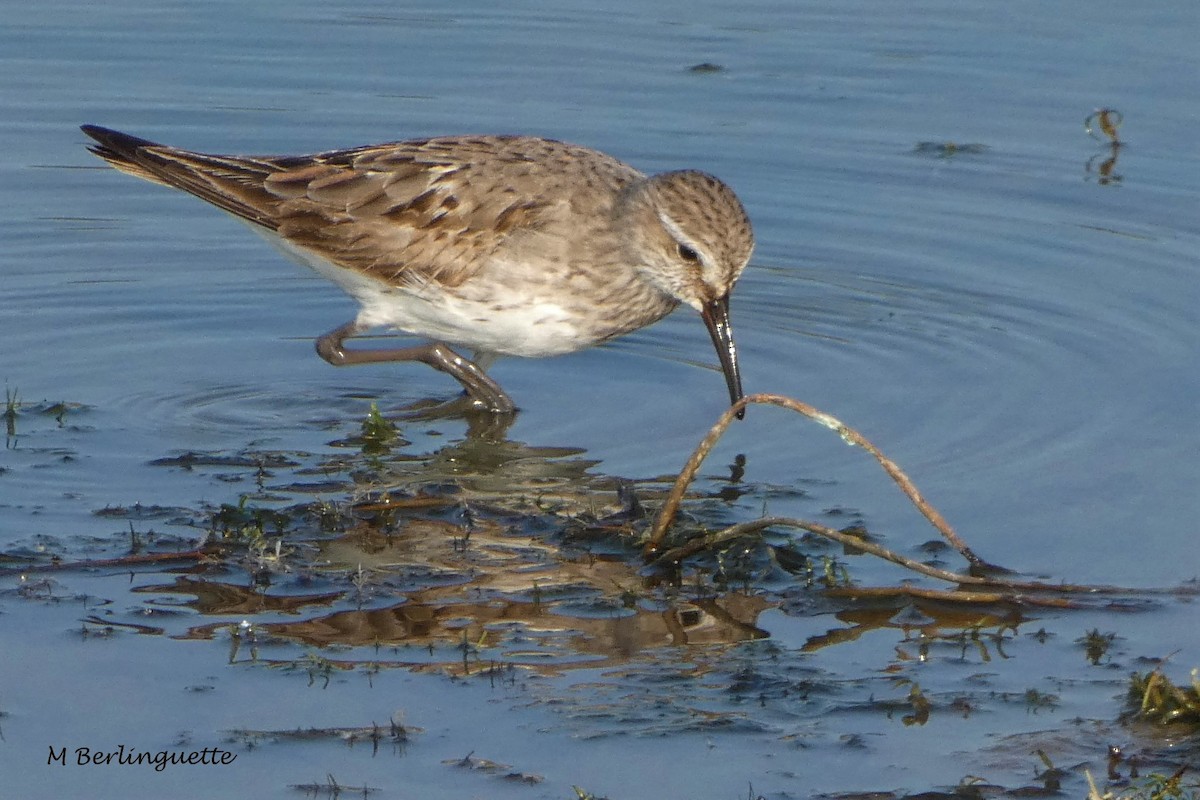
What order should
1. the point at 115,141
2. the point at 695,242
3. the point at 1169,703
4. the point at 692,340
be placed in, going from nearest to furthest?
the point at 1169,703 → the point at 695,242 → the point at 115,141 → the point at 692,340

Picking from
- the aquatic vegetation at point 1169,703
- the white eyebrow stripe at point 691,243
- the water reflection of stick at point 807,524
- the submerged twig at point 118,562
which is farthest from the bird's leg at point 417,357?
the aquatic vegetation at point 1169,703

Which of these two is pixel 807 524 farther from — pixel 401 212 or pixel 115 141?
pixel 115 141

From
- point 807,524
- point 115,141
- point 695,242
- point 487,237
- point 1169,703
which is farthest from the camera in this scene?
point 115,141

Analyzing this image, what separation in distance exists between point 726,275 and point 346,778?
4.03 m

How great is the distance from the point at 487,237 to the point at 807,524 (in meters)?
3.06

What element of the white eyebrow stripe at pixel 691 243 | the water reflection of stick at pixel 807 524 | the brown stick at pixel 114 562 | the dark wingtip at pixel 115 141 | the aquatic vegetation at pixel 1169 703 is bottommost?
the aquatic vegetation at pixel 1169 703

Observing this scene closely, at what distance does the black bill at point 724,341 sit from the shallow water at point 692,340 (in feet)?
0.74

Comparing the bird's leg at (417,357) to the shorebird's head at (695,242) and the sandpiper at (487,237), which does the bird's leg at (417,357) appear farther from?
the shorebird's head at (695,242)

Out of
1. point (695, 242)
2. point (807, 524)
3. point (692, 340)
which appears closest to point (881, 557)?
point (807, 524)

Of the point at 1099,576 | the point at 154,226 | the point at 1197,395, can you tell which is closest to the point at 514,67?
the point at 154,226

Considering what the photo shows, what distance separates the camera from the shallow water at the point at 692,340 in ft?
19.2

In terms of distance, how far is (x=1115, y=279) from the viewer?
10742mm

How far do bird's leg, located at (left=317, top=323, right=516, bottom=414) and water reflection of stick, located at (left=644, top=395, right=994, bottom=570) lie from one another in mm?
2354

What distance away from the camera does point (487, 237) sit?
30.1ft
